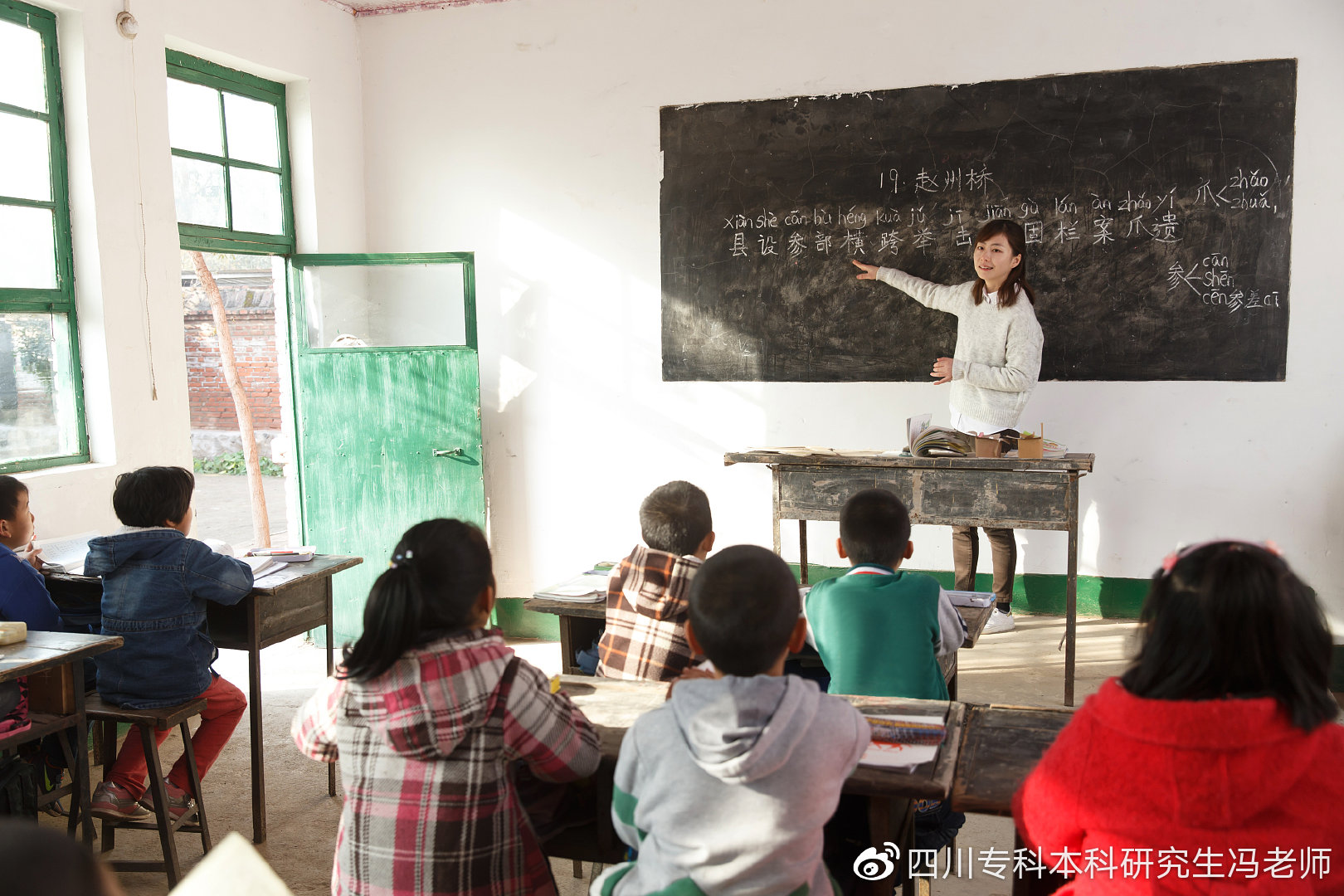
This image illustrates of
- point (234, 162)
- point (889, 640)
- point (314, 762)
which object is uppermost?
point (234, 162)

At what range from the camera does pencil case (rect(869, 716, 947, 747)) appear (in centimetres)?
172

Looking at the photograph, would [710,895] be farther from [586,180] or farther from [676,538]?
[586,180]

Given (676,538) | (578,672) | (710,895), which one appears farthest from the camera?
(578,672)

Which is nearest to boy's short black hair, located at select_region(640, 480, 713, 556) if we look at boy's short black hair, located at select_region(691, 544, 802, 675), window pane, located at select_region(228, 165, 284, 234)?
boy's short black hair, located at select_region(691, 544, 802, 675)

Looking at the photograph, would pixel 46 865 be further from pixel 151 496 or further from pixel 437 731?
pixel 151 496

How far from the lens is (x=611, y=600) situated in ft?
7.72

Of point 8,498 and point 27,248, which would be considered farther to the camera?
point 27,248

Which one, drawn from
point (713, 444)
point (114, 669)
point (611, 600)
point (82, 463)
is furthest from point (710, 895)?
point (713, 444)

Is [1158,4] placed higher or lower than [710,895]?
higher

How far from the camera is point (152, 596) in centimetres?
266

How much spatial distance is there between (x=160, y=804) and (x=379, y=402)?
7.79 ft

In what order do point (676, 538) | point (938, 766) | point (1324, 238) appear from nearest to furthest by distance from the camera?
point (938, 766), point (676, 538), point (1324, 238)

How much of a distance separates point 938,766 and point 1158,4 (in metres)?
3.62

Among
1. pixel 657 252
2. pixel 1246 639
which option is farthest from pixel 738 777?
pixel 657 252
